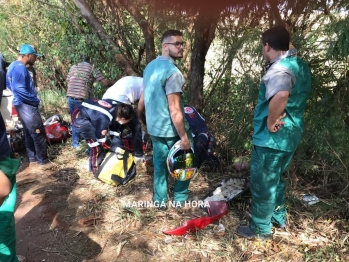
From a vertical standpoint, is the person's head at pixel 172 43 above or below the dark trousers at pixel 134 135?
above

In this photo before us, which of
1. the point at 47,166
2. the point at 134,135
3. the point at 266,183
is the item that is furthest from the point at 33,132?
the point at 266,183

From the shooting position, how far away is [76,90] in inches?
219

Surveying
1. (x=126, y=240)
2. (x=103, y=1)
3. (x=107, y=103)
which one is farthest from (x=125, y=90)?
(x=126, y=240)

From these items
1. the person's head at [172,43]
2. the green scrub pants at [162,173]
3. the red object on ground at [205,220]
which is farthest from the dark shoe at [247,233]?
the person's head at [172,43]

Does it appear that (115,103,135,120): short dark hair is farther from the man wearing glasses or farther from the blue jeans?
the blue jeans

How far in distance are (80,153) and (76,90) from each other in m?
1.19

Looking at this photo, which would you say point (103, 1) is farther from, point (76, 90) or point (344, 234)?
point (344, 234)

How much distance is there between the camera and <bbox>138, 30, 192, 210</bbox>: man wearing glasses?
2.81m

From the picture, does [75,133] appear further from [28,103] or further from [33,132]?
[28,103]

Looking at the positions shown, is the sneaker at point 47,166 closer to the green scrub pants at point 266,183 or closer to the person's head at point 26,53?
the person's head at point 26,53

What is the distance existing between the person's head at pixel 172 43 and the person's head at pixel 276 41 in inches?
32.6

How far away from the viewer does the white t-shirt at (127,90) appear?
4406 millimetres

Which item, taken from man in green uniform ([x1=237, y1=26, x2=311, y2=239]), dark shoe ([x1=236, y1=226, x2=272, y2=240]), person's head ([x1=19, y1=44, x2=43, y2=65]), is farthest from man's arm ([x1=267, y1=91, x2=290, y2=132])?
person's head ([x1=19, y1=44, x2=43, y2=65])

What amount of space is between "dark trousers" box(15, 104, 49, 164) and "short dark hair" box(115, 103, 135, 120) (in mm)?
1443
